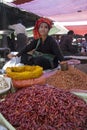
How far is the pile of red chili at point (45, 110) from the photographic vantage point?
2258 mm

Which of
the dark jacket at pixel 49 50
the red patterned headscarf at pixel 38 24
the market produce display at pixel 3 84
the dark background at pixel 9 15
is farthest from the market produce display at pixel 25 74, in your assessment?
the dark background at pixel 9 15

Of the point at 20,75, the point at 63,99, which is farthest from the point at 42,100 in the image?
the point at 20,75

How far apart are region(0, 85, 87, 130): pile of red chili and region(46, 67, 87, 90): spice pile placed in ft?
3.52

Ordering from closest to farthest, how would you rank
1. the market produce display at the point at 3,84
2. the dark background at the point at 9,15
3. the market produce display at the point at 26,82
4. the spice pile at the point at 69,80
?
the market produce display at the point at 3,84, the market produce display at the point at 26,82, the spice pile at the point at 69,80, the dark background at the point at 9,15

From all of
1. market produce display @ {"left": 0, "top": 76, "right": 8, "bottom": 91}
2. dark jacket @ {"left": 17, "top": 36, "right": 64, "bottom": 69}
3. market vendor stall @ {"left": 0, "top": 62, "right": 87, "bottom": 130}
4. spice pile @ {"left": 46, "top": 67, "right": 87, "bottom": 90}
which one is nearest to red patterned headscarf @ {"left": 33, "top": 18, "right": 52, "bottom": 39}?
dark jacket @ {"left": 17, "top": 36, "right": 64, "bottom": 69}

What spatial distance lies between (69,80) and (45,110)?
55.4 inches

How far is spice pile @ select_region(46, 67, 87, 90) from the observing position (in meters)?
3.60

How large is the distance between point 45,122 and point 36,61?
2591mm

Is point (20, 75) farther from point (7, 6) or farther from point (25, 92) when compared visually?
point (7, 6)

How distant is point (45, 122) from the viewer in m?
2.25

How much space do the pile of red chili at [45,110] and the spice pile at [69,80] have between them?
3.52ft

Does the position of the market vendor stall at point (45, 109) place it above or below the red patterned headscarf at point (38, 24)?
below

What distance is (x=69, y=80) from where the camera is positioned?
3684 mm

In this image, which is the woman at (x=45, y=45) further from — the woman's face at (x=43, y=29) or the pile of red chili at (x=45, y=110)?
the pile of red chili at (x=45, y=110)
